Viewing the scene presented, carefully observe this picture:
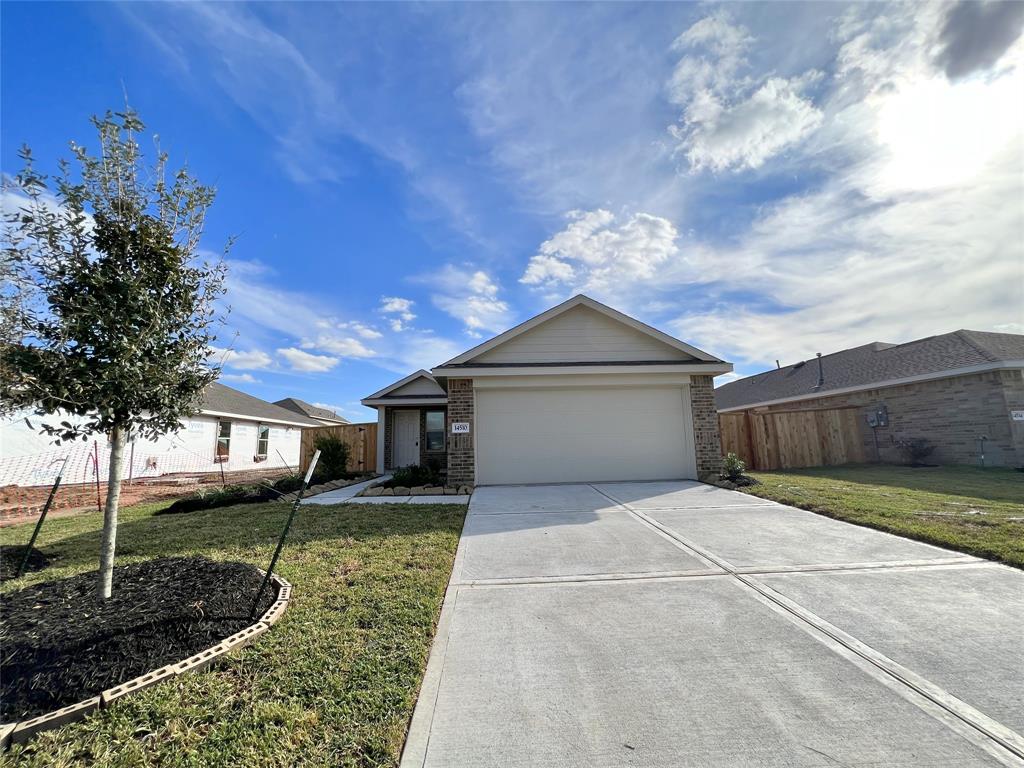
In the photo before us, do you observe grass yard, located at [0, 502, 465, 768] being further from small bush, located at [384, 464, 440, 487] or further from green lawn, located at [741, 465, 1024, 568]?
green lawn, located at [741, 465, 1024, 568]

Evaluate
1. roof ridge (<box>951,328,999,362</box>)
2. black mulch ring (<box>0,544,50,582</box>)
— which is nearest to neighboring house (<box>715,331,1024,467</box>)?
roof ridge (<box>951,328,999,362</box>)

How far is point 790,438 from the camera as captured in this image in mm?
12852

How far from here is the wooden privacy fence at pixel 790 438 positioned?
1252 centimetres

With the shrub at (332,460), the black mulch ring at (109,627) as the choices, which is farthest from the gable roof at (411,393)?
the black mulch ring at (109,627)

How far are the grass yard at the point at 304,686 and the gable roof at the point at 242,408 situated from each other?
1403 centimetres

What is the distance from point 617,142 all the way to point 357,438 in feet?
37.7

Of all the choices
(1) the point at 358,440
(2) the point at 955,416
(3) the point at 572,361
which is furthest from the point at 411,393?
(2) the point at 955,416

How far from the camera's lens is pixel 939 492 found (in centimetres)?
751

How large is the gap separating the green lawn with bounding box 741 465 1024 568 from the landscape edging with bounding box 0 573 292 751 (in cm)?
633

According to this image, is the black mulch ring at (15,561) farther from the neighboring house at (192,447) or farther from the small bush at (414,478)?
the small bush at (414,478)

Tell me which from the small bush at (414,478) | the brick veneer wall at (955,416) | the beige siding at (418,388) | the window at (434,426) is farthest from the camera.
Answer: the window at (434,426)

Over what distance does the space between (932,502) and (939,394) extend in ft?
30.1

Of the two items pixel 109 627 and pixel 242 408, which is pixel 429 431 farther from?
pixel 109 627

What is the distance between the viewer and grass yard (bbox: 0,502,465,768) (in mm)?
1731
